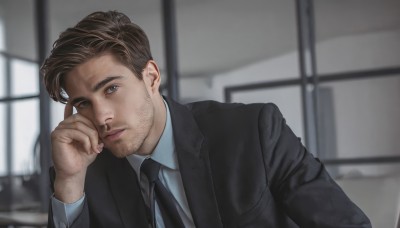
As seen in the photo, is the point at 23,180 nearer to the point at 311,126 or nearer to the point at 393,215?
the point at 311,126

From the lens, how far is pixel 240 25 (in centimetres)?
502

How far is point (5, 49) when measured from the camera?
620cm

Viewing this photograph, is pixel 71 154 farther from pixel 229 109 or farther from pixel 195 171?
pixel 229 109

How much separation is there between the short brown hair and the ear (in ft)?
0.08

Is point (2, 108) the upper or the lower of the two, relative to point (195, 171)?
upper

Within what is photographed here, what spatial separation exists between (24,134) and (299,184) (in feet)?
17.0

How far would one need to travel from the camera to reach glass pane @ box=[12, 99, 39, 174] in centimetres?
588

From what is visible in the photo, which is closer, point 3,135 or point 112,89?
point 112,89

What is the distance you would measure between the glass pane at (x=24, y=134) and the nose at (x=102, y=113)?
4568 millimetres

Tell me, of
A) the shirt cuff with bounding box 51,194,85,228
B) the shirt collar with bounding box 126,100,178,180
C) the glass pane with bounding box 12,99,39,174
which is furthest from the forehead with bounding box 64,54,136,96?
the glass pane with bounding box 12,99,39,174

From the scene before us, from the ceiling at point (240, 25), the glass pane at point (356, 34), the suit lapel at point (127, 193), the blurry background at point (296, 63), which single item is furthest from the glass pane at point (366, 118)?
the suit lapel at point (127, 193)

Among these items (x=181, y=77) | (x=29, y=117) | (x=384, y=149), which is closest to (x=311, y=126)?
(x=384, y=149)

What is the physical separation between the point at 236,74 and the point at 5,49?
9.47 feet

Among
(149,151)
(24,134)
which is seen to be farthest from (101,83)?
(24,134)
